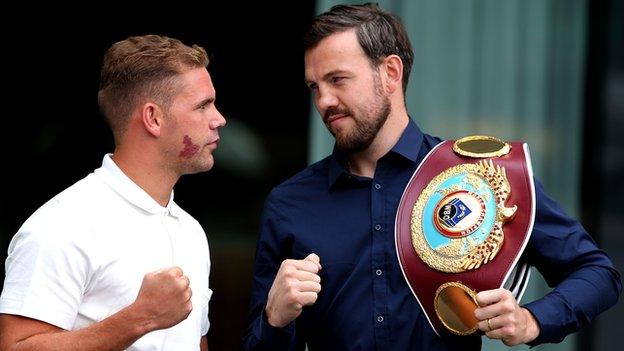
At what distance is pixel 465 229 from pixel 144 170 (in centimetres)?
74

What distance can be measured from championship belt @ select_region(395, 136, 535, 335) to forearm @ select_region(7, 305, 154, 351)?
2.02 feet

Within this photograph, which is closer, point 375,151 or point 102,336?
point 102,336

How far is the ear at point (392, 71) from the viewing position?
3.28 m

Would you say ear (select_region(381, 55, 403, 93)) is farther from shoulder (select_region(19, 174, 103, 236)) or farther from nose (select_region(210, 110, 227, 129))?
shoulder (select_region(19, 174, 103, 236))

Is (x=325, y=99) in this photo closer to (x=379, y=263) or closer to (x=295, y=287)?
(x=379, y=263)

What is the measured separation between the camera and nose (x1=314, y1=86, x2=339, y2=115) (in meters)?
3.15

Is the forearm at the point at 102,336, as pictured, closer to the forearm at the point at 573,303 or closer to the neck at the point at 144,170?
the neck at the point at 144,170

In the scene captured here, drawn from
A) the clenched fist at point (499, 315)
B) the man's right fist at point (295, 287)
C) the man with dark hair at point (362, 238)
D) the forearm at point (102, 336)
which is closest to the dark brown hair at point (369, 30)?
the man with dark hair at point (362, 238)

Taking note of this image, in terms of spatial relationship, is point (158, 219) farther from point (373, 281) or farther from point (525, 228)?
point (525, 228)

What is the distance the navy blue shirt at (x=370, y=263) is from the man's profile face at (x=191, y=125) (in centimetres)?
23

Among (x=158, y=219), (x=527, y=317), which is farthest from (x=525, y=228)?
(x=158, y=219)

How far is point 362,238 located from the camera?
3.12 metres

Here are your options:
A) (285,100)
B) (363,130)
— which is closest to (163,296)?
(363,130)

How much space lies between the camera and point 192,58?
3158 millimetres
